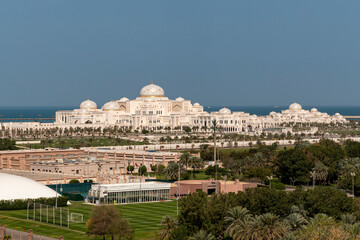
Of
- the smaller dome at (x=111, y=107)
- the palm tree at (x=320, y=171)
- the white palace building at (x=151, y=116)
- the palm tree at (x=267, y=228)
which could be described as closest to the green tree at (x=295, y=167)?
the palm tree at (x=320, y=171)

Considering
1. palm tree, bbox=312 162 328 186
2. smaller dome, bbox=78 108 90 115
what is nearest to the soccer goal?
palm tree, bbox=312 162 328 186

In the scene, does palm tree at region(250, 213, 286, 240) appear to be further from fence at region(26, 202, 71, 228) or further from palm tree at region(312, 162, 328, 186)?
palm tree at region(312, 162, 328, 186)

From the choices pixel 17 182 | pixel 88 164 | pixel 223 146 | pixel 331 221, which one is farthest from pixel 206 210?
pixel 223 146

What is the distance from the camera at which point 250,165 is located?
84.4 metres

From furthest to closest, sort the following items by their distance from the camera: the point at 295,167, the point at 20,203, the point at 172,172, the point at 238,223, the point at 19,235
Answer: the point at 172,172
the point at 295,167
the point at 20,203
the point at 19,235
the point at 238,223

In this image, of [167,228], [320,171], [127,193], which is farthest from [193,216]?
[320,171]

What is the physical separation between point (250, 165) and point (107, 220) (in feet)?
132

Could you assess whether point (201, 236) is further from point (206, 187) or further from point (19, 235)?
point (206, 187)

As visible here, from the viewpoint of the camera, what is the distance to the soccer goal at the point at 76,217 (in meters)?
55.3

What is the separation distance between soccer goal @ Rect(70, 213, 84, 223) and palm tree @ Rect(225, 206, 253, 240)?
517 inches

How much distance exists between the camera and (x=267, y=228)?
43.5 metres

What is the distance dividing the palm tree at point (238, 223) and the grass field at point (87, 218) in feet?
19.4

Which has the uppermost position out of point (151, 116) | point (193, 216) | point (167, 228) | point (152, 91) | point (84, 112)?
point (152, 91)

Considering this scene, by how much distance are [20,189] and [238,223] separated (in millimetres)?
23952
